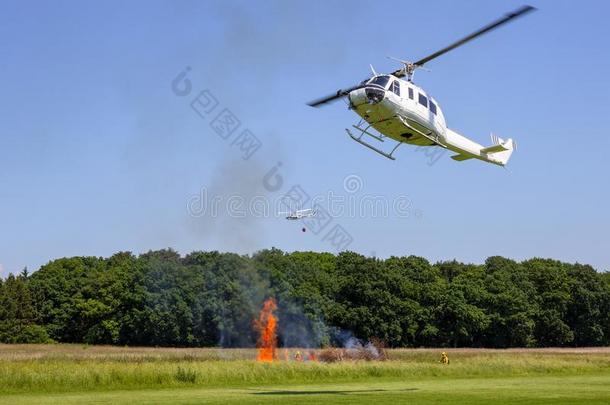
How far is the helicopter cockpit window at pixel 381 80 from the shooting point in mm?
31605

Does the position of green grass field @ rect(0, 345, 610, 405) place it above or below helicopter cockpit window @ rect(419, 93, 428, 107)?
below

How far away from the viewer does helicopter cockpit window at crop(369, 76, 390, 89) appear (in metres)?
31.6

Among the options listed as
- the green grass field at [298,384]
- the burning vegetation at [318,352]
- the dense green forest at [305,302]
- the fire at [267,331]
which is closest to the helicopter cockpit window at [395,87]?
the green grass field at [298,384]

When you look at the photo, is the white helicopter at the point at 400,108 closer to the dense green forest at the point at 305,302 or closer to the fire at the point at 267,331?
the fire at the point at 267,331

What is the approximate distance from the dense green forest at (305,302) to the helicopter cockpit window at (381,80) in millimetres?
48933

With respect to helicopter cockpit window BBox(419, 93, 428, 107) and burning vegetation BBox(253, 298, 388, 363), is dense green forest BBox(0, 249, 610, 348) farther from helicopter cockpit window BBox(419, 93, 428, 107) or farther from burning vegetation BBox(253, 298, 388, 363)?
helicopter cockpit window BBox(419, 93, 428, 107)

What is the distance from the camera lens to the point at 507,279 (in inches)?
4550

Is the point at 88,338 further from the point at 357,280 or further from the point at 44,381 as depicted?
the point at 44,381

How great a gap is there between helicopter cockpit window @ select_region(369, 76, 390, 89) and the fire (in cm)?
3179

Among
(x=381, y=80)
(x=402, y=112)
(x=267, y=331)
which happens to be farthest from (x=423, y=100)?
(x=267, y=331)

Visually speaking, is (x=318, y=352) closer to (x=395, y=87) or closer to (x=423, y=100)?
(x=423, y=100)

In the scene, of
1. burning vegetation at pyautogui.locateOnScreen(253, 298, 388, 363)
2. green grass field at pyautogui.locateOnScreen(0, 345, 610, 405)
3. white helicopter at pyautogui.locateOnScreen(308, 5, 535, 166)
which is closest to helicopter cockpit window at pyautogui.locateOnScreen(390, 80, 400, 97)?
white helicopter at pyautogui.locateOnScreen(308, 5, 535, 166)

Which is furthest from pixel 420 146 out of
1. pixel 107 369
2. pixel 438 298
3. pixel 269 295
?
pixel 438 298

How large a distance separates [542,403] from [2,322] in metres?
93.9
